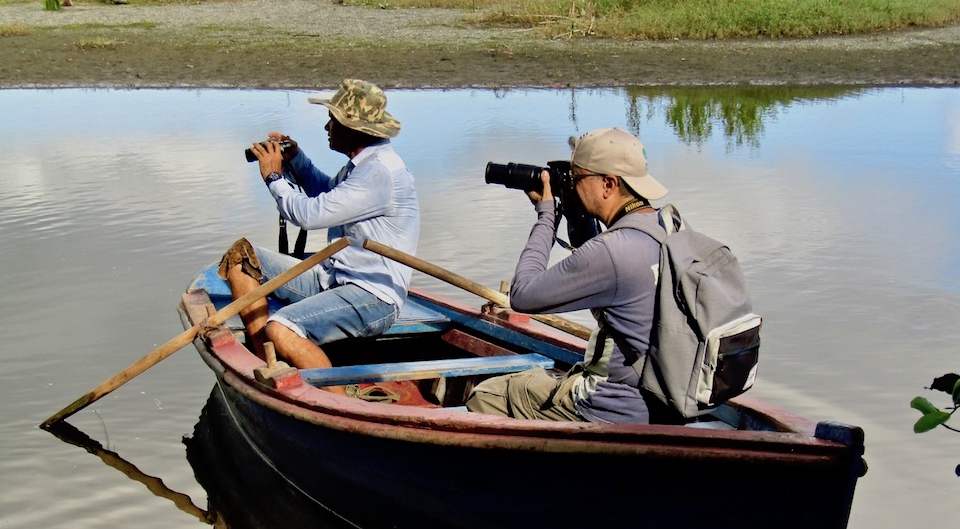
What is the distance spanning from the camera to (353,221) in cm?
500

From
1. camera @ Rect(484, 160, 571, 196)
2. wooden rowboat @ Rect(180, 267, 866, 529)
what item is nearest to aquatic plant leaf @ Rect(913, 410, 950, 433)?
wooden rowboat @ Rect(180, 267, 866, 529)

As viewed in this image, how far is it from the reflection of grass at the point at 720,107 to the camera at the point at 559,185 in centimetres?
870

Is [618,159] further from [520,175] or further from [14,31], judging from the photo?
[14,31]

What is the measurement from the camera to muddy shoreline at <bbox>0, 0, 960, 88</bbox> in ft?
54.1

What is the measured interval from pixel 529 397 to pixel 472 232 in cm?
486

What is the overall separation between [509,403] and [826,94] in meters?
12.7

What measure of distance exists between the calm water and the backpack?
166 centimetres

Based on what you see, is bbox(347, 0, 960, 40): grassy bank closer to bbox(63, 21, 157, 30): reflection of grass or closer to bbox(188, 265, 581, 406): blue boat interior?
bbox(63, 21, 157, 30): reflection of grass

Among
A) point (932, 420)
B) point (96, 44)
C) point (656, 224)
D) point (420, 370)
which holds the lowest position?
point (420, 370)

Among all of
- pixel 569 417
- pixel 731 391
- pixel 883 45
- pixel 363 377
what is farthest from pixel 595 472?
pixel 883 45

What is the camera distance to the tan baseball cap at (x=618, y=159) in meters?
3.56

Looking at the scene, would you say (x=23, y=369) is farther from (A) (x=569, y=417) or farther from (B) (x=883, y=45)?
(B) (x=883, y=45)

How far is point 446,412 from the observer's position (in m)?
3.99

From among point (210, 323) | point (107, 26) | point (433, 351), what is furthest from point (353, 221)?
point (107, 26)
